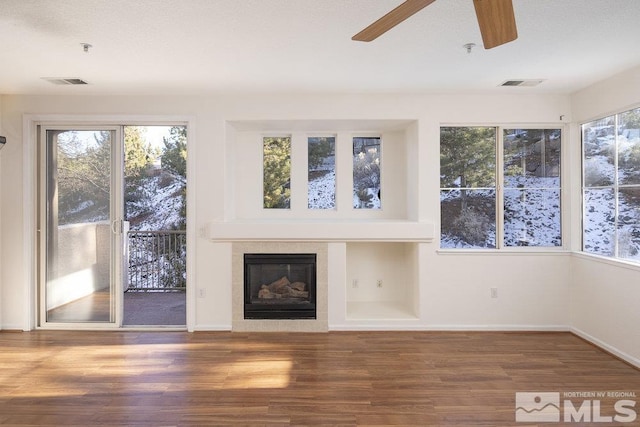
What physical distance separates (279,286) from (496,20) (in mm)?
3424

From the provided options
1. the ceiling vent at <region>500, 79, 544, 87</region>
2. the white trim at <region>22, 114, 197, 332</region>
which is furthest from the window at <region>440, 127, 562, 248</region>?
the white trim at <region>22, 114, 197, 332</region>

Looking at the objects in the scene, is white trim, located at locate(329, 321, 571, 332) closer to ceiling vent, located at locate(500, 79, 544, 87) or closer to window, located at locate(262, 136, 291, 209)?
window, located at locate(262, 136, 291, 209)

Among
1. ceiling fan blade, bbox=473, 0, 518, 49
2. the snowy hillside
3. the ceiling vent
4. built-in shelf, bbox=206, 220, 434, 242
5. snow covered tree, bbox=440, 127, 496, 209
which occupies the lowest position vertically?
built-in shelf, bbox=206, 220, 434, 242

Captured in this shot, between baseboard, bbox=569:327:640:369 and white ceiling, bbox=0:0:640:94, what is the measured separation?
2.50 meters

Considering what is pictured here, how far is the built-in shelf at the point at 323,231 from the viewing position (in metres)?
4.31

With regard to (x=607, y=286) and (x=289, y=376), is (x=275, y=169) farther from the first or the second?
(x=607, y=286)

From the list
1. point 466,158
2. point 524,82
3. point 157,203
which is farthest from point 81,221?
point 524,82

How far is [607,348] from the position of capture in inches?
148

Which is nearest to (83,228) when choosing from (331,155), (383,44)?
(331,155)

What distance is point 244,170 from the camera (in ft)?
16.1

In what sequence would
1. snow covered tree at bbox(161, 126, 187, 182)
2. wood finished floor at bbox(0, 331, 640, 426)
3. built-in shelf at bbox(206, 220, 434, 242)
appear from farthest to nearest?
snow covered tree at bbox(161, 126, 187, 182), built-in shelf at bbox(206, 220, 434, 242), wood finished floor at bbox(0, 331, 640, 426)

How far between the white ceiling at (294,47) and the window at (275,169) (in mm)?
888

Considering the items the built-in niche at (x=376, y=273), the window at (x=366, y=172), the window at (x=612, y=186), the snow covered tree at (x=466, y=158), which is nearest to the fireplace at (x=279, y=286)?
the built-in niche at (x=376, y=273)

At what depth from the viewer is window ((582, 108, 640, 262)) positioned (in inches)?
141
